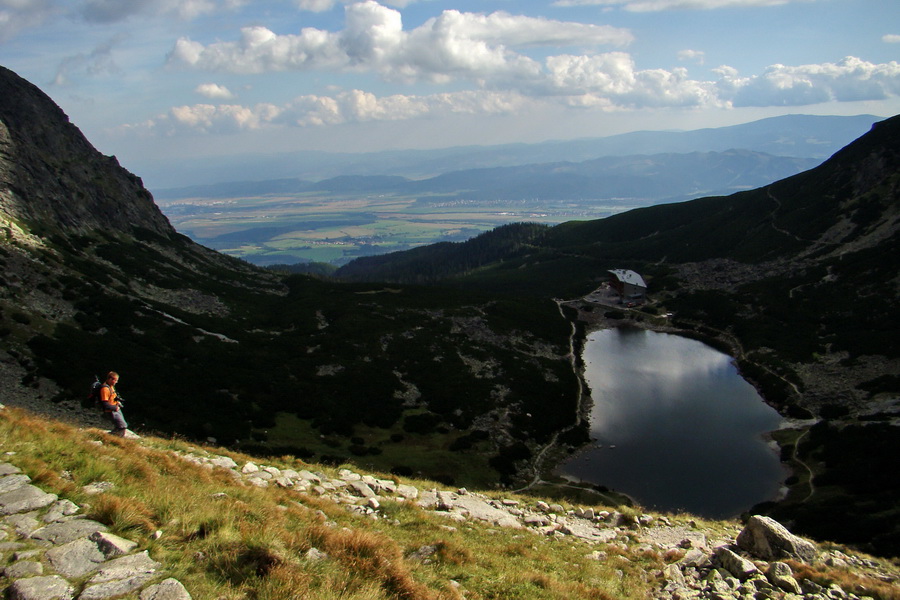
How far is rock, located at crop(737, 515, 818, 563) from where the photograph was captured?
1859cm

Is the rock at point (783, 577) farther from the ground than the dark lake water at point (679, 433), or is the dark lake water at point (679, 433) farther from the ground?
the rock at point (783, 577)

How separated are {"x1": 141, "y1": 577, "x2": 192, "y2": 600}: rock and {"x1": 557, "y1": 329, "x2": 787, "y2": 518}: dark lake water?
3779 cm

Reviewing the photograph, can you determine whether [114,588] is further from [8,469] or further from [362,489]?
[362,489]

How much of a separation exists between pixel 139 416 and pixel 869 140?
165 metres

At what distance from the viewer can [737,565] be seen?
16.6 metres

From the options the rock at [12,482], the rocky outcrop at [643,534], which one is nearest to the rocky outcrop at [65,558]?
the rock at [12,482]

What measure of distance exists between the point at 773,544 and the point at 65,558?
74.4 ft

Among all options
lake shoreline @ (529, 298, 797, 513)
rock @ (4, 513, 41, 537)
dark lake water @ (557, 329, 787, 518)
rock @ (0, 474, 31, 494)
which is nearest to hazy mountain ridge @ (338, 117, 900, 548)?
lake shoreline @ (529, 298, 797, 513)

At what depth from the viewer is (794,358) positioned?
65.9 metres

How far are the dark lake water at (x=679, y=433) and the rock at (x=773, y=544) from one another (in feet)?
64.9

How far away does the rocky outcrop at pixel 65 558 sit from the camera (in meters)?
7.98

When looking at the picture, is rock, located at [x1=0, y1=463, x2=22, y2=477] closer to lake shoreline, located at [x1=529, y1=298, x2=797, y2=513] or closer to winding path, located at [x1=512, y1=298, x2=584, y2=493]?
winding path, located at [x1=512, y1=298, x2=584, y2=493]

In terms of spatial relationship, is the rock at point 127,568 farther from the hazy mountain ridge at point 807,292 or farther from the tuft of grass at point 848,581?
the hazy mountain ridge at point 807,292

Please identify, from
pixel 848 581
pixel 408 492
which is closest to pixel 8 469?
pixel 408 492
